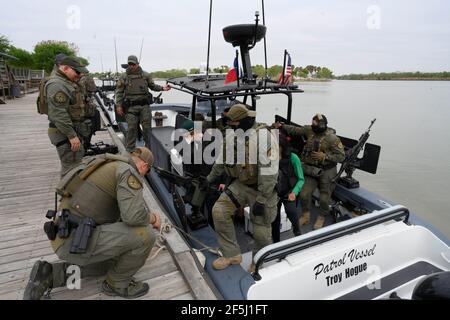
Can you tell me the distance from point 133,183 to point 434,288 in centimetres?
208

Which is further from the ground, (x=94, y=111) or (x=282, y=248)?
(x=94, y=111)

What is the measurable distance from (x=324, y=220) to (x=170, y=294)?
2.56 metres

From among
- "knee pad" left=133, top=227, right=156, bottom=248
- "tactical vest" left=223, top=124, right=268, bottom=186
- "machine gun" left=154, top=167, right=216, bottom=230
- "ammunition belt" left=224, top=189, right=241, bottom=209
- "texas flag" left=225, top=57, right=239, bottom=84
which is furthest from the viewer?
"texas flag" left=225, top=57, right=239, bottom=84

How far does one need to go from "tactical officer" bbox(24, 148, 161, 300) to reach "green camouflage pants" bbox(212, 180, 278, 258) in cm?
77

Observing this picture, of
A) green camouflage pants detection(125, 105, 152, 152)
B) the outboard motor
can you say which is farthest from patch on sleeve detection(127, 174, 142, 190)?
green camouflage pants detection(125, 105, 152, 152)

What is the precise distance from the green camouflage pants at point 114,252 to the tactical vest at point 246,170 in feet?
3.22

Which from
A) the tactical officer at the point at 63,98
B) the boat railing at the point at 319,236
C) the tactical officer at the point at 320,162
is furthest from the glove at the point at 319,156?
the tactical officer at the point at 63,98

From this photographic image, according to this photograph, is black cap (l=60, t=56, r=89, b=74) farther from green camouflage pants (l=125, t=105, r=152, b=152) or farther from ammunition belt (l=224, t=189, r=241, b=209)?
ammunition belt (l=224, t=189, r=241, b=209)

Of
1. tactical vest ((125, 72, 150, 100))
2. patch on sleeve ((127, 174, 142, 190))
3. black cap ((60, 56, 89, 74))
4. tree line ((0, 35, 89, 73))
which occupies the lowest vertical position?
patch on sleeve ((127, 174, 142, 190))

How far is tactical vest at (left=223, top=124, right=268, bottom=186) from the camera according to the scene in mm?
2721

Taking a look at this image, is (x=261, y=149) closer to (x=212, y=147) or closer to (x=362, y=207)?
(x=212, y=147)

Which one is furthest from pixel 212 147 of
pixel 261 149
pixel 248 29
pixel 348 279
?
pixel 348 279

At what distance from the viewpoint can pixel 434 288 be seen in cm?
196

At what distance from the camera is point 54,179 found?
182 inches
